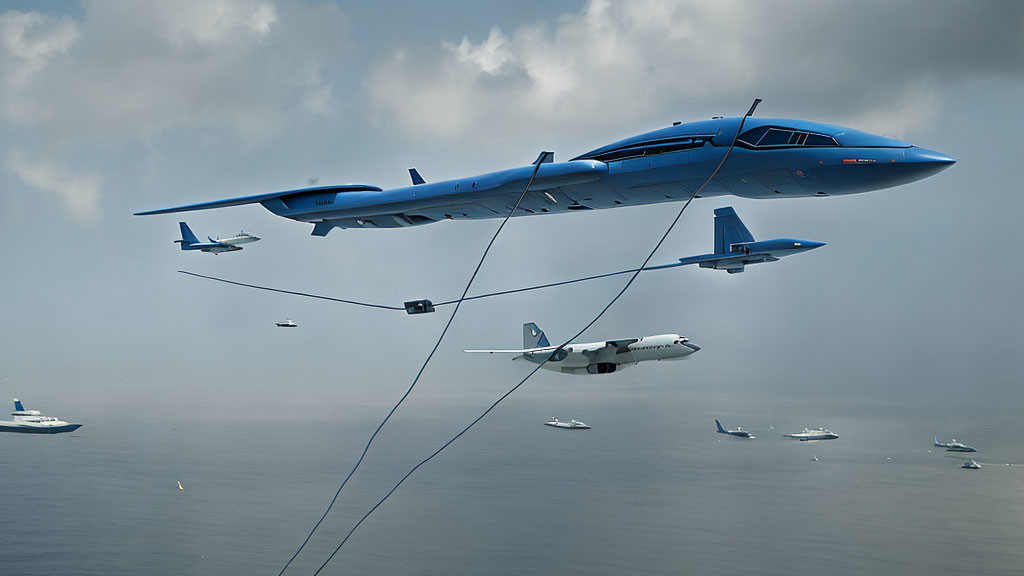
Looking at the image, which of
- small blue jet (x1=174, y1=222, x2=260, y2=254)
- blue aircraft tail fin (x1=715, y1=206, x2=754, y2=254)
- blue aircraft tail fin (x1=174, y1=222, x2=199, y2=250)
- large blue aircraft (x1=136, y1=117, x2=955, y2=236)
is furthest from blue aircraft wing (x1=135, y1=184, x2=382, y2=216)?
blue aircraft tail fin (x1=174, y1=222, x2=199, y2=250)

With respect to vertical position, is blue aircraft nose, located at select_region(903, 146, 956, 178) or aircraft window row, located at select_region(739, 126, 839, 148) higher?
aircraft window row, located at select_region(739, 126, 839, 148)

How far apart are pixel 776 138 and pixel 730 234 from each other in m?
23.8

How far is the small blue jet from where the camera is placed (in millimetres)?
88181

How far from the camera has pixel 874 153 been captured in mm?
22156

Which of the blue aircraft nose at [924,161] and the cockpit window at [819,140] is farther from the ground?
the cockpit window at [819,140]

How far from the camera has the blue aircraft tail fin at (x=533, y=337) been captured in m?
121

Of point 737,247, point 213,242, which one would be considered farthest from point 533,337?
point 737,247

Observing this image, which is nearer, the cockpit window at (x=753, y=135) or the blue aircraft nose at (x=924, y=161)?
the blue aircraft nose at (x=924, y=161)

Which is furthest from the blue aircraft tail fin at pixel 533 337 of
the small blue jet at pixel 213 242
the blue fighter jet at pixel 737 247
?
the blue fighter jet at pixel 737 247

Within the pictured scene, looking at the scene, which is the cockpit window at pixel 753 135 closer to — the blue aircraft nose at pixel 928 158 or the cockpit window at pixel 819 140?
the cockpit window at pixel 819 140

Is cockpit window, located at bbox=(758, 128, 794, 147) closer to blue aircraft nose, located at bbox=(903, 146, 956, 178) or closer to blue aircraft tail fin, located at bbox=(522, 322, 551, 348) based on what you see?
blue aircraft nose, located at bbox=(903, 146, 956, 178)

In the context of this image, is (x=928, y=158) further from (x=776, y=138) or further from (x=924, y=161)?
(x=776, y=138)

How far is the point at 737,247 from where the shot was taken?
44750 millimetres

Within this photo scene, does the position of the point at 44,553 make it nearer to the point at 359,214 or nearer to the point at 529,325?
the point at 529,325
